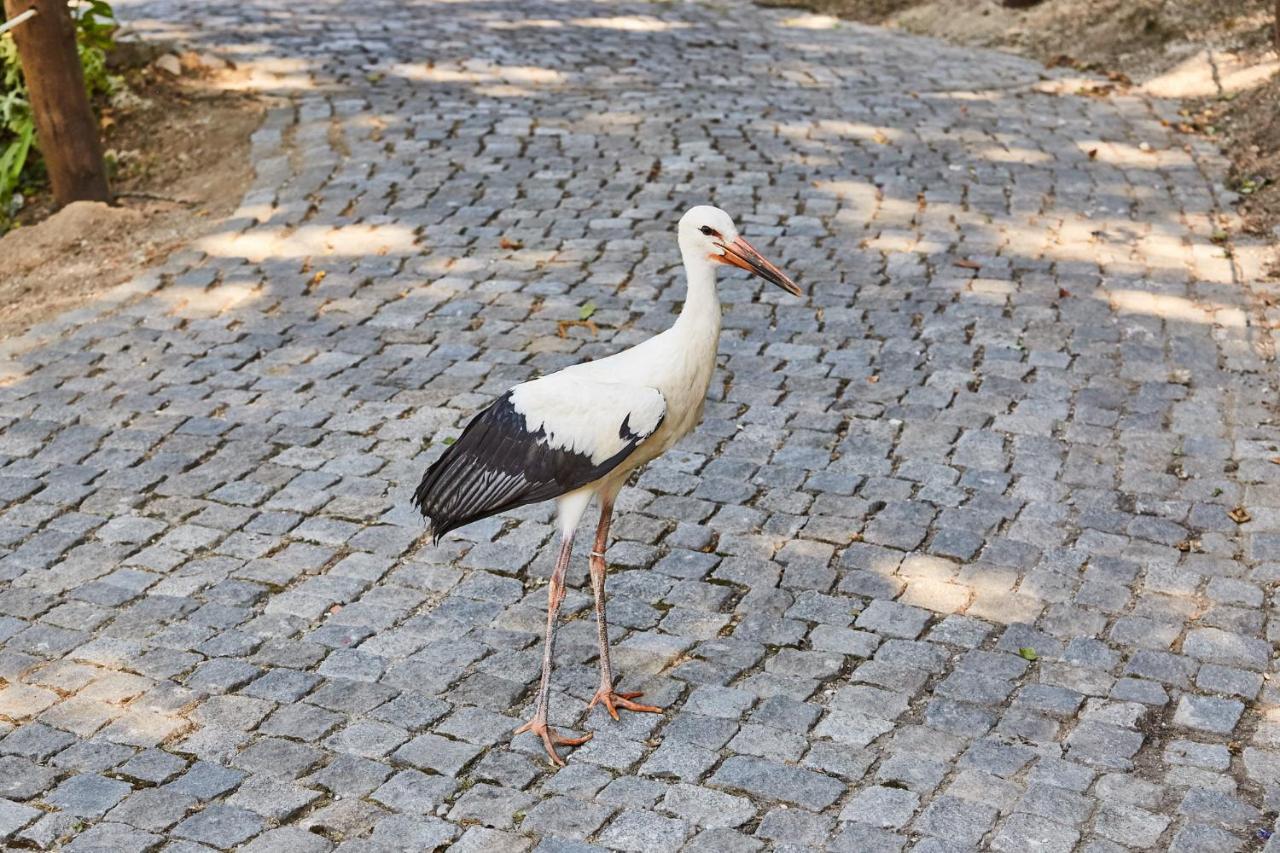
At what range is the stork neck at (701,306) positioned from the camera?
16.1ft

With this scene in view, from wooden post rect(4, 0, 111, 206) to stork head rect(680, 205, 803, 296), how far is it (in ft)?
19.8

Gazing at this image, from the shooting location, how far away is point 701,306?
4.94 metres

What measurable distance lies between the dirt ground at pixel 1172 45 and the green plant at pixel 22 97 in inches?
271

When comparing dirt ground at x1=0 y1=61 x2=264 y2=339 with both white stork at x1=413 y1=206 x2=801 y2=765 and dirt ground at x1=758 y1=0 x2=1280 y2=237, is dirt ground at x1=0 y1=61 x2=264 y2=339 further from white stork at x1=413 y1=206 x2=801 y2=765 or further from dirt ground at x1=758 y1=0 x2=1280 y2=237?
dirt ground at x1=758 y1=0 x2=1280 y2=237

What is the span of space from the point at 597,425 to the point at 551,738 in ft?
3.54

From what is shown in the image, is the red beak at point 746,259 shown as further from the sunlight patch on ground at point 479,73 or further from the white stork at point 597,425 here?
the sunlight patch on ground at point 479,73

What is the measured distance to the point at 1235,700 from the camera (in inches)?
199

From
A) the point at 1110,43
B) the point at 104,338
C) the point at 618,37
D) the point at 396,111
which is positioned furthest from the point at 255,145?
the point at 1110,43

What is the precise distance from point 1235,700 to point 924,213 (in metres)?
4.96

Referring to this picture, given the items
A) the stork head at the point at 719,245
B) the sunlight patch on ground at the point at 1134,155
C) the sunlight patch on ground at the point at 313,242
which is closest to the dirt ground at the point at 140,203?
the sunlight patch on ground at the point at 313,242

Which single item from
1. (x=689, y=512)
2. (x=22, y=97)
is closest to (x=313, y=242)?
(x=22, y=97)

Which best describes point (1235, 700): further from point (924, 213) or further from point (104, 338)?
point (104, 338)

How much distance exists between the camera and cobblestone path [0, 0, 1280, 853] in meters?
4.72

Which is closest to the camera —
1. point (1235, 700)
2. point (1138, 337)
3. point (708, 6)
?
point (1235, 700)
